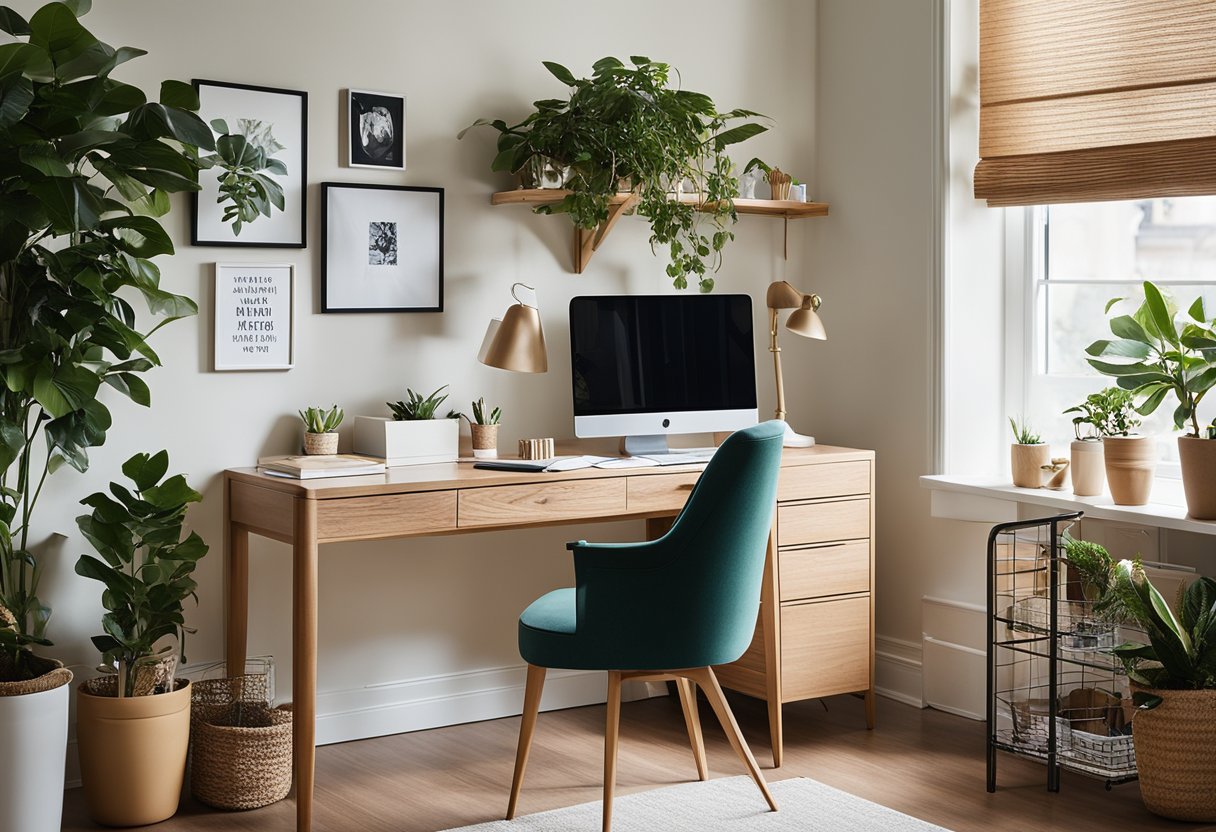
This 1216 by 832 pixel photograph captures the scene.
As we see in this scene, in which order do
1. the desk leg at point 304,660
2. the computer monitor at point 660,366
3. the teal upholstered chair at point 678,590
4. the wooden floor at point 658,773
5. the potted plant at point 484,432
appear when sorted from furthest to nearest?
Result: the computer monitor at point 660,366 < the potted plant at point 484,432 < the wooden floor at point 658,773 < the desk leg at point 304,660 < the teal upholstered chair at point 678,590

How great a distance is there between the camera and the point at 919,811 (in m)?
3.10

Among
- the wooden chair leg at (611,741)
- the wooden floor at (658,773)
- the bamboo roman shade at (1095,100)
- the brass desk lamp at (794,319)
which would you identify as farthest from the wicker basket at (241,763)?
the bamboo roman shade at (1095,100)

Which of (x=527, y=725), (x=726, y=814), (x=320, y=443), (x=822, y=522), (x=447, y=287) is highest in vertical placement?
(x=447, y=287)

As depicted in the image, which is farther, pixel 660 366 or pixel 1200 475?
pixel 660 366

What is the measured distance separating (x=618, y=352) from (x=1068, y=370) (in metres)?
1.32

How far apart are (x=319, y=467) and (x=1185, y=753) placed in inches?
83.7

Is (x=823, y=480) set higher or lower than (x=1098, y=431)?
lower

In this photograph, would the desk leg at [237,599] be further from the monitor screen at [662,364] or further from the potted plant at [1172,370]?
the potted plant at [1172,370]

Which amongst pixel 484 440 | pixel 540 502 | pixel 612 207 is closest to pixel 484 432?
pixel 484 440

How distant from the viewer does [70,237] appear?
10.2 feet

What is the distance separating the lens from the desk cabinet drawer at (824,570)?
366cm

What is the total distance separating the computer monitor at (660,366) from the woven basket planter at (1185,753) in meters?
1.45

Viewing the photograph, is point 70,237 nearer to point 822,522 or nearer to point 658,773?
point 658,773

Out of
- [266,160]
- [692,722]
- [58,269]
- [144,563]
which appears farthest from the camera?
[266,160]
